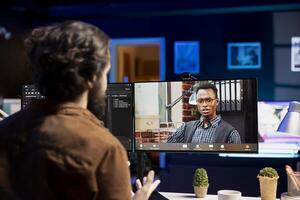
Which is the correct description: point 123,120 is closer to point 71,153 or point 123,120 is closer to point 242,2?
point 71,153

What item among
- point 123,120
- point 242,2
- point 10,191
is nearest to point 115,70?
point 242,2

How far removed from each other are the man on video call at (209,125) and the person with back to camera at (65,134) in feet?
2.91

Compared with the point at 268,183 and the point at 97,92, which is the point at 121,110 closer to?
the point at 268,183

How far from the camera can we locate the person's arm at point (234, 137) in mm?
1885

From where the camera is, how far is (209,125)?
1910 mm

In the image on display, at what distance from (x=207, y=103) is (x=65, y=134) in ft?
3.34

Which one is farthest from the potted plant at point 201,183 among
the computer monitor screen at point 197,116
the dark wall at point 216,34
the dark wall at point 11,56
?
the dark wall at point 11,56

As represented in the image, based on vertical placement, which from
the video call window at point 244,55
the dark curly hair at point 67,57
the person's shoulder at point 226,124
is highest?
the video call window at point 244,55

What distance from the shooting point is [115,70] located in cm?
679

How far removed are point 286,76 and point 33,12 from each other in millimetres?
3646

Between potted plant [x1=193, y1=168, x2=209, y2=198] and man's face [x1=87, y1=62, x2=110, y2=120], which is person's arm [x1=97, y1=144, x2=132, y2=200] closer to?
man's face [x1=87, y1=62, x2=110, y2=120]

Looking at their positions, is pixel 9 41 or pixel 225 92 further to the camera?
pixel 9 41

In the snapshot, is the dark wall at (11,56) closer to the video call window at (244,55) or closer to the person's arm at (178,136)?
the video call window at (244,55)

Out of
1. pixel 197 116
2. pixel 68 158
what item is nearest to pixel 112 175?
pixel 68 158
